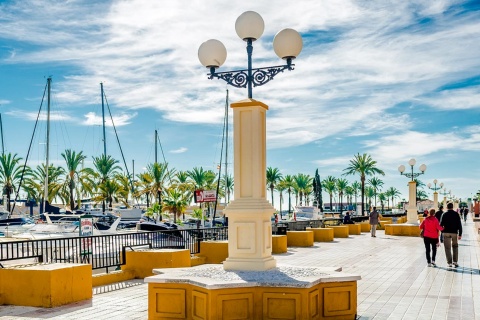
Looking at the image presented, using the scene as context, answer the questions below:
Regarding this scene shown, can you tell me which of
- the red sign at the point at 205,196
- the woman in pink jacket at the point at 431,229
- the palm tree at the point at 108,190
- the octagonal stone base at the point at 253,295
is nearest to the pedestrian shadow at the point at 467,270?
the woman in pink jacket at the point at 431,229

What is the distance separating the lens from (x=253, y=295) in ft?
24.2

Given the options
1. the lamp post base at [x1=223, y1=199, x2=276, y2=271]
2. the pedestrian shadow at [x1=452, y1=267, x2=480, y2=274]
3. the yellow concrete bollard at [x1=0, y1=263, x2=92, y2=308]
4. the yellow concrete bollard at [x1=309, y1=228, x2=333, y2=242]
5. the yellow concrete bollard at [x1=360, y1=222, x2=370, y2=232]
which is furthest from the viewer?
the yellow concrete bollard at [x1=360, y1=222, x2=370, y2=232]

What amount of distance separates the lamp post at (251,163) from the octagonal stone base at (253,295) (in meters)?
0.36

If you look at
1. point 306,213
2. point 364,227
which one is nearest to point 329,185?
point 306,213

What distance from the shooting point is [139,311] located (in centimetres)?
909

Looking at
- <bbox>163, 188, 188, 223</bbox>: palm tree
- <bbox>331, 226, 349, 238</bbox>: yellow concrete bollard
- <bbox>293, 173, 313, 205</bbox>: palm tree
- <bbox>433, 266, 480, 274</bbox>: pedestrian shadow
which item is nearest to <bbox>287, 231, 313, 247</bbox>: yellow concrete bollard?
<bbox>331, 226, 349, 238</bbox>: yellow concrete bollard

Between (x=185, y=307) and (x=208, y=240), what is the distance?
32.4ft

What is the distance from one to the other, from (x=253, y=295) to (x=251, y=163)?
7.04 ft

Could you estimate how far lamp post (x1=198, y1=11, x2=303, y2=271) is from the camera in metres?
8.25

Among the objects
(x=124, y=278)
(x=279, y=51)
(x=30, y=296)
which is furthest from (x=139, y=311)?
(x=279, y=51)

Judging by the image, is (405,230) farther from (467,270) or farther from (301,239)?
(467,270)

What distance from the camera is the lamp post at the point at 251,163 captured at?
8250 millimetres

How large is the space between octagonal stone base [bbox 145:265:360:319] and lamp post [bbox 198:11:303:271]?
1.17 feet

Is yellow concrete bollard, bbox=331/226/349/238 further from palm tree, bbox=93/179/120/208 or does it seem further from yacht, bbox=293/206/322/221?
yacht, bbox=293/206/322/221
